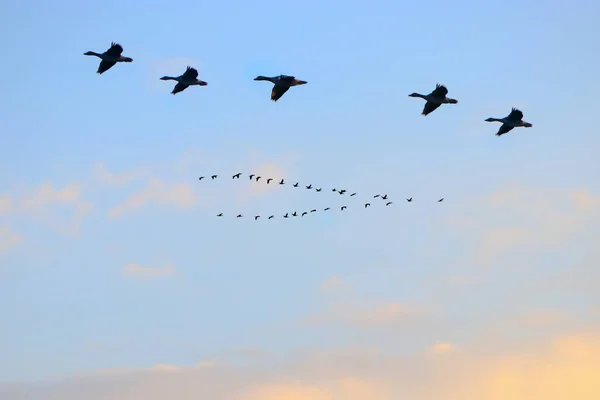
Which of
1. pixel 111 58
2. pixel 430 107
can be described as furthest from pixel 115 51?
pixel 430 107

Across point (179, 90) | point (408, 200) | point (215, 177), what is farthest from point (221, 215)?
point (179, 90)

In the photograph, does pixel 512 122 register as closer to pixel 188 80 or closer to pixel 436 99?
pixel 436 99

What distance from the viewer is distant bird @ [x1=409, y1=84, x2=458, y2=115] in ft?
349

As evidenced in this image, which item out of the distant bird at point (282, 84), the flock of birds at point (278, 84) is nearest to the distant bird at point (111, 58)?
the flock of birds at point (278, 84)

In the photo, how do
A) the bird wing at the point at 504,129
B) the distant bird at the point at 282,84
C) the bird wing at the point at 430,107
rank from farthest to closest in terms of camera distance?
the bird wing at the point at 504,129 → the bird wing at the point at 430,107 → the distant bird at the point at 282,84

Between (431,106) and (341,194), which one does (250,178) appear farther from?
(431,106)

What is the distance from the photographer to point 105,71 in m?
105

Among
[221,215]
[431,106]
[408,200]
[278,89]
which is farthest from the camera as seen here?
[221,215]

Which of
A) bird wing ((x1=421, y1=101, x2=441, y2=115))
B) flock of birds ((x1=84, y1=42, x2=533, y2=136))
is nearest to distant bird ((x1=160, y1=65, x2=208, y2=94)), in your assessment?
flock of birds ((x1=84, y1=42, x2=533, y2=136))

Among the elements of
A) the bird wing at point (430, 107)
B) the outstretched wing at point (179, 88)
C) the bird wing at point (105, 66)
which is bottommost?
the bird wing at point (430, 107)

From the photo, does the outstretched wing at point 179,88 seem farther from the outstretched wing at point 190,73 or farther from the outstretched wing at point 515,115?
the outstretched wing at point 515,115

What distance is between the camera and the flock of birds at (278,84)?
100875 millimetres

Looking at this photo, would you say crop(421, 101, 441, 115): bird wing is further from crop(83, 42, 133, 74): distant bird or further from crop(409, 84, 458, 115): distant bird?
crop(83, 42, 133, 74): distant bird

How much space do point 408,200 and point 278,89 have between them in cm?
4399
